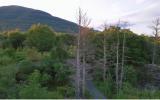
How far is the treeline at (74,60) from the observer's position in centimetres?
3125

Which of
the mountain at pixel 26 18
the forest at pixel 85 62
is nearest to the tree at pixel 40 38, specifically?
the forest at pixel 85 62

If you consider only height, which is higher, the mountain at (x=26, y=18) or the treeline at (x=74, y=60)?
the mountain at (x=26, y=18)

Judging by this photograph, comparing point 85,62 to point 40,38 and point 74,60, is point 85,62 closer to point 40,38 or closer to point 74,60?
point 74,60

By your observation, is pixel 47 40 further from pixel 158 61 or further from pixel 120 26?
pixel 158 61

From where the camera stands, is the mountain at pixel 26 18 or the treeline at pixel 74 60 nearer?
the treeline at pixel 74 60

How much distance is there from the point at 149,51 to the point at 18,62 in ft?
58.8

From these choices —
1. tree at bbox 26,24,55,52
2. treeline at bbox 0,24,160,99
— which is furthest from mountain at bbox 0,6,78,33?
treeline at bbox 0,24,160,99

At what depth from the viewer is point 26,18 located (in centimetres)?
12338

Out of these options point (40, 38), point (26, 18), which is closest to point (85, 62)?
point (40, 38)

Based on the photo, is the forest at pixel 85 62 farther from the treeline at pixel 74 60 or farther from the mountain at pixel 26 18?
the mountain at pixel 26 18

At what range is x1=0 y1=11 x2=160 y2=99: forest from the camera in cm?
3105

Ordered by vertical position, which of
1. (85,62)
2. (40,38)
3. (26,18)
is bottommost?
(85,62)

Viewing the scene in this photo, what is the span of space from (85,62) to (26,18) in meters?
88.5

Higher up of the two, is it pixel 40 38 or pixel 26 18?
pixel 26 18
